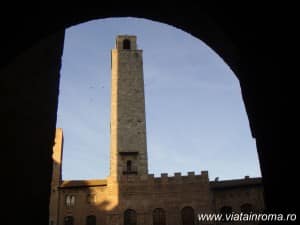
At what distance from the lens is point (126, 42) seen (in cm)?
3747

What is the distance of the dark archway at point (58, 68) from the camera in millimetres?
2344

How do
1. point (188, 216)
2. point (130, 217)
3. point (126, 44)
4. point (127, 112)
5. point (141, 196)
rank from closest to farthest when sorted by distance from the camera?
point (130, 217) → point (188, 216) → point (141, 196) → point (127, 112) → point (126, 44)

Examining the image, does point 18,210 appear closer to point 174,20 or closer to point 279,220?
point 174,20

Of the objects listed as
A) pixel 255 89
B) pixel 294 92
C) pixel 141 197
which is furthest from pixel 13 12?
pixel 141 197

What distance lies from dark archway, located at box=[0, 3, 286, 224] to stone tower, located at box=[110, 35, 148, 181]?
23723 mm

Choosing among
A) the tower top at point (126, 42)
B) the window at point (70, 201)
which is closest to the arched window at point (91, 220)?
the window at point (70, 201)

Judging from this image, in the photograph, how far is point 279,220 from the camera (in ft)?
7.00

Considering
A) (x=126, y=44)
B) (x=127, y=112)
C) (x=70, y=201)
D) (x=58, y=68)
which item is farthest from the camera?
(x=126, y=44)

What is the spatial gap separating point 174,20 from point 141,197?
25.1m

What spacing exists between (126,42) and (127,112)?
8926 mm

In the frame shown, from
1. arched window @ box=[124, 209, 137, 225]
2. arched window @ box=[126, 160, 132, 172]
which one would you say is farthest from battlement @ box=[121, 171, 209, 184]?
arched window @ box=[124, 209, 137, 225]

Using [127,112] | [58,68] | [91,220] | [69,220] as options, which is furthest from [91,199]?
[58,68]

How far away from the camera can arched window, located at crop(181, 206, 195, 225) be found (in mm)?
26797

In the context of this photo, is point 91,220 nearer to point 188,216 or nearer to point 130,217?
point 130,217
